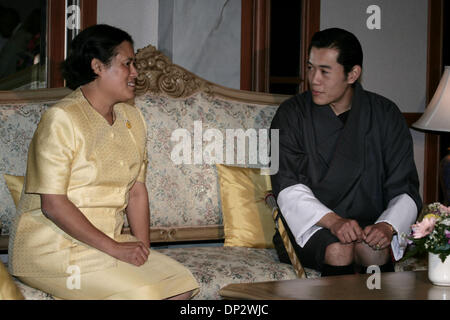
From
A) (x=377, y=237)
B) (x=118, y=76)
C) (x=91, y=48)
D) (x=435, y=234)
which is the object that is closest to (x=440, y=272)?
(x=435, y=234)

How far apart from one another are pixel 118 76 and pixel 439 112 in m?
2.23

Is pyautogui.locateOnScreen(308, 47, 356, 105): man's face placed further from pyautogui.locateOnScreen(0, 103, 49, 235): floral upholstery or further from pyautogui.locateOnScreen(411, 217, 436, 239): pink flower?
pyautogui.locateOnScreen(0, 103, 49, 235): floral upholstery

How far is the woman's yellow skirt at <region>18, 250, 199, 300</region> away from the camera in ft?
7.26

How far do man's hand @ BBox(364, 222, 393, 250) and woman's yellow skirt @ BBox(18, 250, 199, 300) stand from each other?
847 millimetres

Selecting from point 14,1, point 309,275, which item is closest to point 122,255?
point 309,275

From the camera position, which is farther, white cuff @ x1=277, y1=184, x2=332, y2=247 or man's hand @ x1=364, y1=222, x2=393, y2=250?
white cuff @ x1=277, y1=184, x2=332, y2=247

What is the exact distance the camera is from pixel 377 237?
9.03ft

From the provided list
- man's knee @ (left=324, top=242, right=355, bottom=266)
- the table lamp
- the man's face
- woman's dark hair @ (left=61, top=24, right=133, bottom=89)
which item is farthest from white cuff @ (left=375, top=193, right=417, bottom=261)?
woman's dark hair @ (left=61, top=24, right=133, bottom=89)

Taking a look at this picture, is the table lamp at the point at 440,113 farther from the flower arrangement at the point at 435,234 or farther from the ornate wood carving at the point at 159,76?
the flower arrangement at the point at 435,234

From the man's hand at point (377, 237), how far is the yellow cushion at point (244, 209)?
1.95ft

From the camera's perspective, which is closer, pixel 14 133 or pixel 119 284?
pixel 119 284

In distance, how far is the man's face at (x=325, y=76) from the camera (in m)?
3.10

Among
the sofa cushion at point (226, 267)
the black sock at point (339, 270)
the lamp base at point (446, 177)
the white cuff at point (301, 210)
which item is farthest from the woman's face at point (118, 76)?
the lamp base at point (446, 177)

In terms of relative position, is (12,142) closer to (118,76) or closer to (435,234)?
(118,76)
